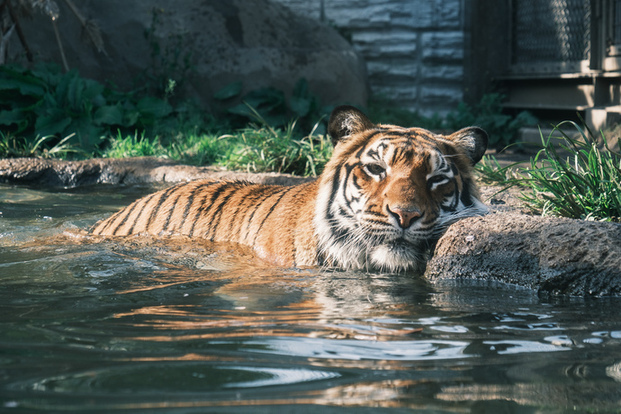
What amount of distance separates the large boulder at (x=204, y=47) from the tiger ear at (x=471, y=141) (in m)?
7.49

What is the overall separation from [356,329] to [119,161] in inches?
204

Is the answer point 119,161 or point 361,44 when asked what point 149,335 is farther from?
point 361,44

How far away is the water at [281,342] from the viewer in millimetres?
1750

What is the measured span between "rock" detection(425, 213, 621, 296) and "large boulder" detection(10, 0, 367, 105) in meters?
7.93

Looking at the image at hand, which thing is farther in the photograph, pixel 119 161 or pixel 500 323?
pixel 119 161

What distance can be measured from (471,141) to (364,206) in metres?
0.75

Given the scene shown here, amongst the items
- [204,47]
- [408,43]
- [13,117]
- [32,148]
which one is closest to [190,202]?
[32,148]

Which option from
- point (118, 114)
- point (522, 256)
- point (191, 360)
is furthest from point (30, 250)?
point (118, 114)

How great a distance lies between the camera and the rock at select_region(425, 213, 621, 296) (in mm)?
3033

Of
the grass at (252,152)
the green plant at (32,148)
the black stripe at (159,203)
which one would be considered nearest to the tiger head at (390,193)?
the black stripe at (159,203)

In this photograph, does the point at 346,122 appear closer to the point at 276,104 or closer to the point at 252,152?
the point at 252,152

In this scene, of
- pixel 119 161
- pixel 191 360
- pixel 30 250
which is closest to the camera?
pixel 191 360

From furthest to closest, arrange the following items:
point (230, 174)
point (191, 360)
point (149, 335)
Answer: point (230, 174), point (149, 335), point (191, 360)

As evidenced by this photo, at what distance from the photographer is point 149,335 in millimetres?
2344
